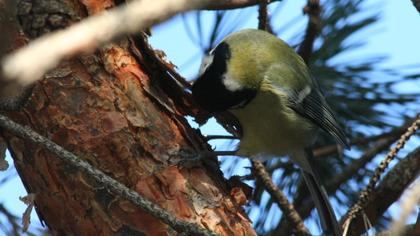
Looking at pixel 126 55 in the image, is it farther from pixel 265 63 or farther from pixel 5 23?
pixel 5 23

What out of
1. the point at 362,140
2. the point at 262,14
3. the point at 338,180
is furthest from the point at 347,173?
the point at 262,14

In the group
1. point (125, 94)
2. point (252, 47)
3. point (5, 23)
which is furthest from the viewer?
point (252, 47)

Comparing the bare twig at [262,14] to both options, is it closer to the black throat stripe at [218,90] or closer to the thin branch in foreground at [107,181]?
the black throat stripe at [218,90]

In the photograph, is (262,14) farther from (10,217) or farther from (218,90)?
(10,217)

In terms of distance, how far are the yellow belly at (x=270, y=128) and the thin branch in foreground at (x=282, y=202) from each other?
0.65 feet

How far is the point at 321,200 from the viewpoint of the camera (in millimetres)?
2119

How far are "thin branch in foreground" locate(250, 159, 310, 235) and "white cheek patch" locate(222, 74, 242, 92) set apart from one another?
0.23 m

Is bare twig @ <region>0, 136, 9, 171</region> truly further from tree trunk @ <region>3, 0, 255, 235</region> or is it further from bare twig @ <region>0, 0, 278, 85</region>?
bare twig @ <region>0, 0, 278, 85</region>

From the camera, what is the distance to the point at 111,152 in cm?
145

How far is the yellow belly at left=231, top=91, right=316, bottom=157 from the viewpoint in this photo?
2.10 m

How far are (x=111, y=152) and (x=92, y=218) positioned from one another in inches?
5.7

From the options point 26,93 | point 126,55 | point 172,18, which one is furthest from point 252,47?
point 172,18

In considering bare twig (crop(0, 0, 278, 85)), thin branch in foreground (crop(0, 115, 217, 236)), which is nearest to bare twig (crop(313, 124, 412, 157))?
thin branch in foreground (crop(0, 115, 217, 236))

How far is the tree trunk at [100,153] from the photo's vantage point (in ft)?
4.61
